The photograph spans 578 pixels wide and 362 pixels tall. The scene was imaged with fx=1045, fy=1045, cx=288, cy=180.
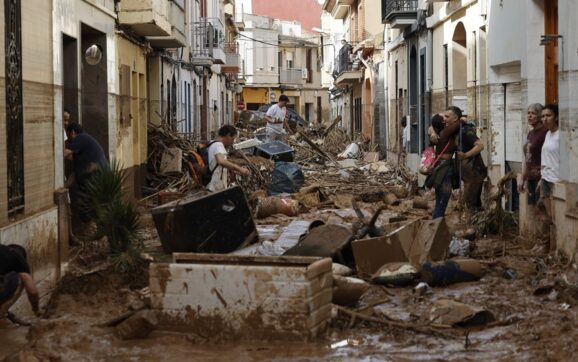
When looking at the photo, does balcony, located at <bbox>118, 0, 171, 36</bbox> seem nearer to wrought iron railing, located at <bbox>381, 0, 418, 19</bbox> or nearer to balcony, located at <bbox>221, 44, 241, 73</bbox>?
wrought iron railing, located at <bbox>381, 0, 418, 19</bbox>

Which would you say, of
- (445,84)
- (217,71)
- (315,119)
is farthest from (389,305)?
(315,119)

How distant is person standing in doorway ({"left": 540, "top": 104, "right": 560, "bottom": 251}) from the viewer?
37.6 feet

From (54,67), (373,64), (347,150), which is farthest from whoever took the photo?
(373,64)

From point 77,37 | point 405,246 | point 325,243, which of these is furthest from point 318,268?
point 77,37

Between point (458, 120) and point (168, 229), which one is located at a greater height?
point (458, 120)

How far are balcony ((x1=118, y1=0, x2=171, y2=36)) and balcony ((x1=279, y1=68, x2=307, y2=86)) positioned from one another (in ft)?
191

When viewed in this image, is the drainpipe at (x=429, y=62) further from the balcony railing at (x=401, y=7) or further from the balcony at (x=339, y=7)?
the balcony at (x=339, y=7)

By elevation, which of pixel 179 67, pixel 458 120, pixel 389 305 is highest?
pixel 179 67

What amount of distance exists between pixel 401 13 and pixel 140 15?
9.68m

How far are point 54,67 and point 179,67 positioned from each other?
18.6 metres

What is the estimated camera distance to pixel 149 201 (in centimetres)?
1952

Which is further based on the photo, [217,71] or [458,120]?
[217,71]

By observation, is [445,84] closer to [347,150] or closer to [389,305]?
[347,150]

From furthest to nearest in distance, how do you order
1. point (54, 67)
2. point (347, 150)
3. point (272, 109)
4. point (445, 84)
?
point (347, 150), point (272, 109), point (445, 84), point (54, 67)
